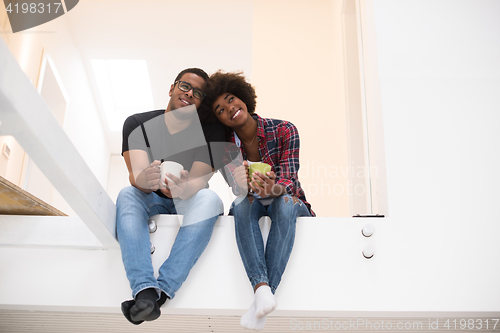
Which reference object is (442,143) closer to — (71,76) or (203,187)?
(203,187)

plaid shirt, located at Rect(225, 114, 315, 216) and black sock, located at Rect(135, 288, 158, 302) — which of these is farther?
plaid shirt, located at Rect(225, 114, 315, 216)

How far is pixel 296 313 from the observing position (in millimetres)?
1332

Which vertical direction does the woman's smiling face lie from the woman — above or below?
above

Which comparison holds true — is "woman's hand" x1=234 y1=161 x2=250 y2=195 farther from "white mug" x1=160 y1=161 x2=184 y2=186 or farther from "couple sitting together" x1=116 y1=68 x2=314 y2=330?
"white mug" x1=160 y1=161 x2=184 y2=186

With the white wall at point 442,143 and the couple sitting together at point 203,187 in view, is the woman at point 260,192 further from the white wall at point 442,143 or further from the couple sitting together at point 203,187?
the white wall at point 442,143

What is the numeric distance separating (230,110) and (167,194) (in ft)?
1.26

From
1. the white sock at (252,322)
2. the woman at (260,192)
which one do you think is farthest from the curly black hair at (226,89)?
the white sock at (252,322)

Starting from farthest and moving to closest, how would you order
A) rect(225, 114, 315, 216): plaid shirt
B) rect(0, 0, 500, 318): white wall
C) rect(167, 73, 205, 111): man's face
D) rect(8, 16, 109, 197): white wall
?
rect(8, 16, 109, 197): white wall, rect(167, 73, 205, 111): man's face, rect(225, 114, 315, 216): plaid shirt, rect(0, 0, 500, 318): white wall

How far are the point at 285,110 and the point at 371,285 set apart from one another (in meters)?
1.41

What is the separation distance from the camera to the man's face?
1.59 meters

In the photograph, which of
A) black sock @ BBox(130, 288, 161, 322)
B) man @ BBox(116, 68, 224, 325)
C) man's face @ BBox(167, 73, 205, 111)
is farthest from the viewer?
man's face @ BBox(167, 73, 205, 111)

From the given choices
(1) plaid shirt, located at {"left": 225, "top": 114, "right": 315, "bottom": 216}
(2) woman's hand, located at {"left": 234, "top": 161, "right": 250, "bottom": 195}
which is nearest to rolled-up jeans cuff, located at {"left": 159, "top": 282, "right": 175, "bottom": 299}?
(2) woman's hand, located at {"left": 234, "top": 161, "right": 250, "bottom": 195}

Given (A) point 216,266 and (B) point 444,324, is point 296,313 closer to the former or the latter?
(A) point 216,266

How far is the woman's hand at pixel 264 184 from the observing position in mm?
1250
